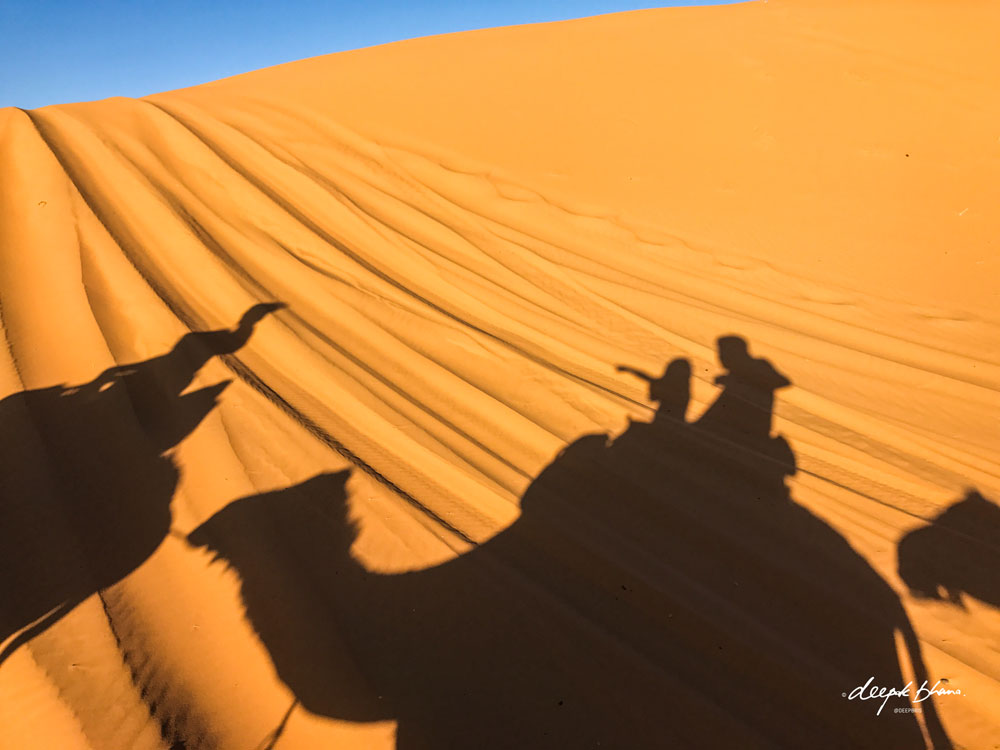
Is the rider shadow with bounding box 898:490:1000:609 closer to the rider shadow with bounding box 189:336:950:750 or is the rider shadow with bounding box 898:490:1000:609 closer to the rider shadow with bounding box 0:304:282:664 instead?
the rider shadow with bounding box 189:336:950:750

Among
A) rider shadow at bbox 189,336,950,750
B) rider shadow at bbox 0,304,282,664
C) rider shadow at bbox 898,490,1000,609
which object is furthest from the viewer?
rider shadow at bbox 898,490,1000,609

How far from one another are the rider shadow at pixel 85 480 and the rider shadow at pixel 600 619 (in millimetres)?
397

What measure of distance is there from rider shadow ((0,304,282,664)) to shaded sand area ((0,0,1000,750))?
18 millimetres

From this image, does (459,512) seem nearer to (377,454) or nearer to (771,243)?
(377,454)

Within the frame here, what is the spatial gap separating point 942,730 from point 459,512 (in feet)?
6.73

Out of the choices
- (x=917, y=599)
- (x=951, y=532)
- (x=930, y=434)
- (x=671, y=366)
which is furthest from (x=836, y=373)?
(x=917, y=599)

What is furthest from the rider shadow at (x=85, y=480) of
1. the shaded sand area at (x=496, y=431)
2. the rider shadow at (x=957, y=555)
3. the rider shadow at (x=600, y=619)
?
the rider shadow at (x=957, y=555)

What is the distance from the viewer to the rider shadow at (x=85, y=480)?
254 cm

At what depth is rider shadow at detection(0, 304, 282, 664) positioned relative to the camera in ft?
8.32

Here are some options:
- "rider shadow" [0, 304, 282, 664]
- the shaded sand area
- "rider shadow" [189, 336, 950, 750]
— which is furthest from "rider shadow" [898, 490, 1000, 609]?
"rider shadow" [0, 304, 282, 664]

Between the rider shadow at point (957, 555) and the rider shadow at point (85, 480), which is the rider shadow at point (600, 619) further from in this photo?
the rider shadow at point (85, 480)

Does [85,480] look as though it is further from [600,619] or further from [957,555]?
[957,555]

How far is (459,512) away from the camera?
9.93 feet

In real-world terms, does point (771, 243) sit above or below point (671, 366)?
above
